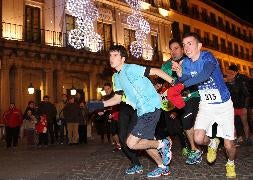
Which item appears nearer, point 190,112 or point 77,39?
point 190,112

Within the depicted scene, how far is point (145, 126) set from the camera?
4.89 metres

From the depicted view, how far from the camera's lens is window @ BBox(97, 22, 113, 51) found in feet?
86.0

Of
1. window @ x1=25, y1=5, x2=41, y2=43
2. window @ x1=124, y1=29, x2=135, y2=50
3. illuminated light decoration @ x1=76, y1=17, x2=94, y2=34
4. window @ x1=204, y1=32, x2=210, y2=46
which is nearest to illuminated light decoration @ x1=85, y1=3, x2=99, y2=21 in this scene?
illuminated light decoration @ x1=76, y1=17, x2=94, y2=34

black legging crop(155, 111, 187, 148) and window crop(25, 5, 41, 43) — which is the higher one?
window crop(25, 5, 41, 43)

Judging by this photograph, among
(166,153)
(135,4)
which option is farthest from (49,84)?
(166,153)

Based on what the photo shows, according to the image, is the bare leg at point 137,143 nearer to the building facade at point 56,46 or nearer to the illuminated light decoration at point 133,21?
the building facade at point 56,46

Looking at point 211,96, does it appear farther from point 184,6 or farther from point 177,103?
point 184,6

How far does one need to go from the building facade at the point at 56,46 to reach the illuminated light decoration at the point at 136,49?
1.70 ft

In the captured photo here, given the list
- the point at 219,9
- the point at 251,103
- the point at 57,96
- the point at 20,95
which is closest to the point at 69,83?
the point at 57,96

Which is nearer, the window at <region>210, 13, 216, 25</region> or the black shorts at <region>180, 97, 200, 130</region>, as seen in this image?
the black shorts at <region>180, 97, 200, 130</region>

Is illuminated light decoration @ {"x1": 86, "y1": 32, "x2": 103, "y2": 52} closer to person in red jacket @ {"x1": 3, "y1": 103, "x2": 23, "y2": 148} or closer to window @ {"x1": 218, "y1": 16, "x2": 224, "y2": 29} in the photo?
person in red jacket @ {"x1": 3, "y1": 103, "x2": 23, "y2": 148}

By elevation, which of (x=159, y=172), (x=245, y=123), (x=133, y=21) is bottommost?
(x=159, y=172)

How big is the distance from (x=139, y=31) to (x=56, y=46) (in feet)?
33.8

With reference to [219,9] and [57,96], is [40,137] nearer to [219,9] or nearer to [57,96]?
[57,96]
